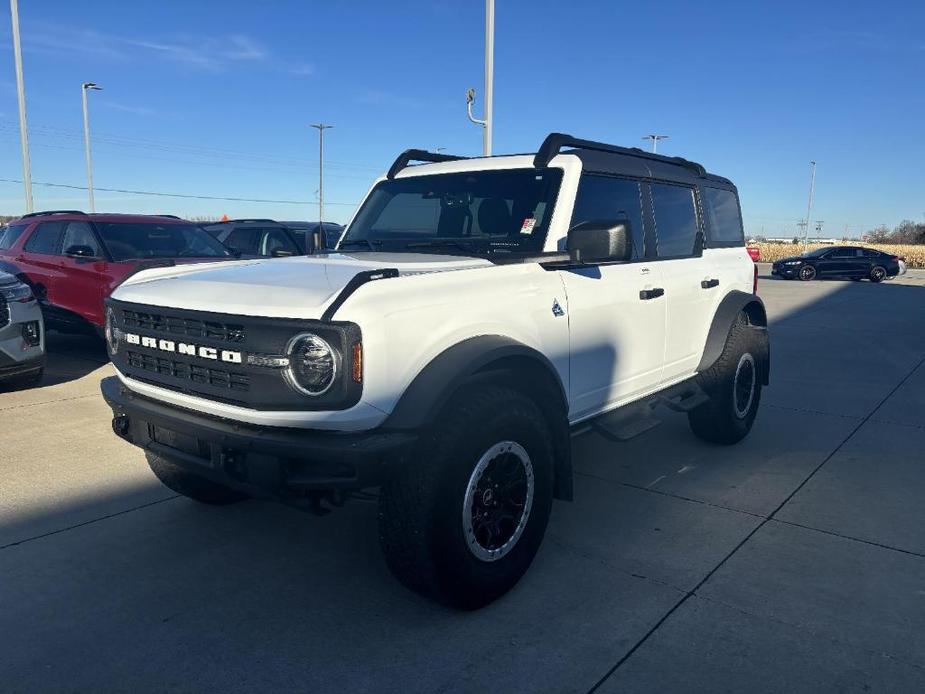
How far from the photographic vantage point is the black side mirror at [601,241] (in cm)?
336

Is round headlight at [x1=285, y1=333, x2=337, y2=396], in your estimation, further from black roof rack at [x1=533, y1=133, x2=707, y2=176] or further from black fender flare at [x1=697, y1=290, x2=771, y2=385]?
black fender flare at [x1=697, y1=290, x2=771, y2=385]

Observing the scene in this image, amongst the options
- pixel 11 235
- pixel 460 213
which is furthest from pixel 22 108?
pixel 460 213

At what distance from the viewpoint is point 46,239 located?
913 centimetres

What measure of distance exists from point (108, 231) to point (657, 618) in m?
7.98

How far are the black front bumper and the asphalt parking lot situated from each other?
2.20 ft

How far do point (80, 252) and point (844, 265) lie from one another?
89.4ft

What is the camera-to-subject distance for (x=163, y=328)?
3133 mm

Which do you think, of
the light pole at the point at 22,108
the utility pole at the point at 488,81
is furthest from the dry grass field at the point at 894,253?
the light pole at the point at 22,108

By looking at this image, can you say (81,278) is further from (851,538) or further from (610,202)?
(851,538)

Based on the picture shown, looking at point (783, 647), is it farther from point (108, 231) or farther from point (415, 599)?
point (108, 231)

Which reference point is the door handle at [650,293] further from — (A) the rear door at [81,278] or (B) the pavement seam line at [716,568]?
(A) the rear door at [81,278]

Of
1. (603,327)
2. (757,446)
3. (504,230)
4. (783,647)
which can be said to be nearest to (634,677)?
(783,647)

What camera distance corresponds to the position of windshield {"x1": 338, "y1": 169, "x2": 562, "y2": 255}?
3.82 metres

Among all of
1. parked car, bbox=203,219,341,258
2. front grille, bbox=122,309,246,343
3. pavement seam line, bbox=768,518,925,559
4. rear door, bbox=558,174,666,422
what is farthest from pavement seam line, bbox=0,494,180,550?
parked car, bbox=203,219,341,258
